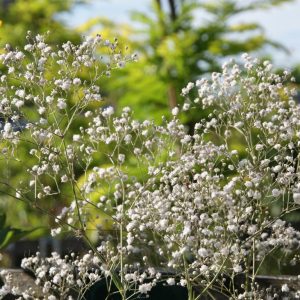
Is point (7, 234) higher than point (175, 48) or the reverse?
the reverse

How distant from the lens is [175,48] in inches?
422

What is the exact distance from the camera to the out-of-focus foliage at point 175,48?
35.1ft

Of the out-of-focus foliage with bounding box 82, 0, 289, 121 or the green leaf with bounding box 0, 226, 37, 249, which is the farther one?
the out-of-focus foliage with bounding box 82, 0, 289, 121

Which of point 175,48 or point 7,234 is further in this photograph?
point 175,48

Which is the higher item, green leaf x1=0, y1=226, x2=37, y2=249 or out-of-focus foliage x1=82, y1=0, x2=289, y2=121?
out-of-focus foliage x1=82, y1=0, x2=289, y2=121

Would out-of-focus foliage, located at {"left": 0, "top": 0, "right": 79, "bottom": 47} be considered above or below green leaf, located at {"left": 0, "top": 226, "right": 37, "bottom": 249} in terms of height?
above

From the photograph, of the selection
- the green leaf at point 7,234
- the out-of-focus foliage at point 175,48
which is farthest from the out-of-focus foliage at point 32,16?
the green leaf at point 7,234

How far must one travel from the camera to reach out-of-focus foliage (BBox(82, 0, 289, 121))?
10.7 meters

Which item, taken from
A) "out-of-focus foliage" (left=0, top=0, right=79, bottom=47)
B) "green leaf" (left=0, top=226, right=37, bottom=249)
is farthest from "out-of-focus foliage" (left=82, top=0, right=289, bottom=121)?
"green leaf" (left=0, top=226, right=37, bottom=249)

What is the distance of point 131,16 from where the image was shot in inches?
447

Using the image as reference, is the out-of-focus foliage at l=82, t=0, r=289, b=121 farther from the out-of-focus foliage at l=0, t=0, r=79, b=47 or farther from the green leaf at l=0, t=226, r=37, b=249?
the green leaf at l=0, t=226, r=37, b=249

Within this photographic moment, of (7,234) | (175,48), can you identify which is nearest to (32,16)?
(175,48)

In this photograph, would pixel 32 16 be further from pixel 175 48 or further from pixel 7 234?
pixel 7 234

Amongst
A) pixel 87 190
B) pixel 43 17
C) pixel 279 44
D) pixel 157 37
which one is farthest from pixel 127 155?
pixel 87 190
